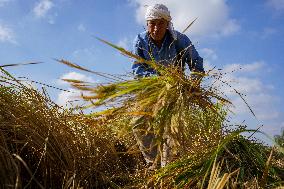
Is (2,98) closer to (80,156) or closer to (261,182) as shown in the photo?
(80,156)

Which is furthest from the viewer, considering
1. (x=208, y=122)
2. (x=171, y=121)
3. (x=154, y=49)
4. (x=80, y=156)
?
(x=154, y=49)

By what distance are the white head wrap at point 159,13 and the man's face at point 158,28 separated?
0.03 metres

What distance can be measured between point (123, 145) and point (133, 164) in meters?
0.60

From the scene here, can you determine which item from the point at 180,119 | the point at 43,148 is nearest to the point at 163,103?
→ the point at 180,119

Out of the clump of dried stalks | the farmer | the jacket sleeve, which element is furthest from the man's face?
the clump of dried stalks

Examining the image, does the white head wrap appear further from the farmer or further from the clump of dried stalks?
the clump of dried stalks

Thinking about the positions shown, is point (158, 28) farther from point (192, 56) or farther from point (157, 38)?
point (192, 56)

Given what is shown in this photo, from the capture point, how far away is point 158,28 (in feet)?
12.7

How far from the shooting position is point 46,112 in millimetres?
3391

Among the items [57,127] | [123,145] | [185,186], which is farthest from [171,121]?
[123,145]

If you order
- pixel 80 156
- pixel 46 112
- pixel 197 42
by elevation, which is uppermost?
pixel 197 42

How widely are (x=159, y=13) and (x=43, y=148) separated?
138 cm

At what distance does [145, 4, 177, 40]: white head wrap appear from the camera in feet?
12.6

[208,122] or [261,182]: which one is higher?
[208,122]
